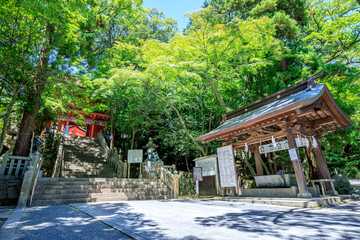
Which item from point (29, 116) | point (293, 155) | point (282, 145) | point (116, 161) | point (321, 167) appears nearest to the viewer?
point (293, 155)

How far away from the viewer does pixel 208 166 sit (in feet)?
35.7

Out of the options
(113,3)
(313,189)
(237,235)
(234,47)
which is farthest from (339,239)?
(113,3)

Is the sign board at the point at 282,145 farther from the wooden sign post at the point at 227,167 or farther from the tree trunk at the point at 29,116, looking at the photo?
the tree trunk at the point at 29,116

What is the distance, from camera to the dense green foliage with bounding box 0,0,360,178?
809cm

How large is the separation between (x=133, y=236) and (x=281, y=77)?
1222 centimetres

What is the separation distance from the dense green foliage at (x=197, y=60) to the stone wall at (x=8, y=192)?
3522mm

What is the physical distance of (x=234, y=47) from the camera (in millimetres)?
9695

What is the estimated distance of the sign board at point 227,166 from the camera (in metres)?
9.16

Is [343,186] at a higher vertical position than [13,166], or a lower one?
lower

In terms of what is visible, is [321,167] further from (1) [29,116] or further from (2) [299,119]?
(1) [29,116]

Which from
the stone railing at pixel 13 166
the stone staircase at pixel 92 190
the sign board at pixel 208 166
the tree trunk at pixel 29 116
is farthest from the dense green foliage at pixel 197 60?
the stone staircase at pixel 92 190

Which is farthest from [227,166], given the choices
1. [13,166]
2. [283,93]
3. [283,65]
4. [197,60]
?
[13,166]

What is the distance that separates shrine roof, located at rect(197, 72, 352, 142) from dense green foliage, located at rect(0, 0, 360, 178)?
2.08m

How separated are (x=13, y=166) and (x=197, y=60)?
32.3 ft
